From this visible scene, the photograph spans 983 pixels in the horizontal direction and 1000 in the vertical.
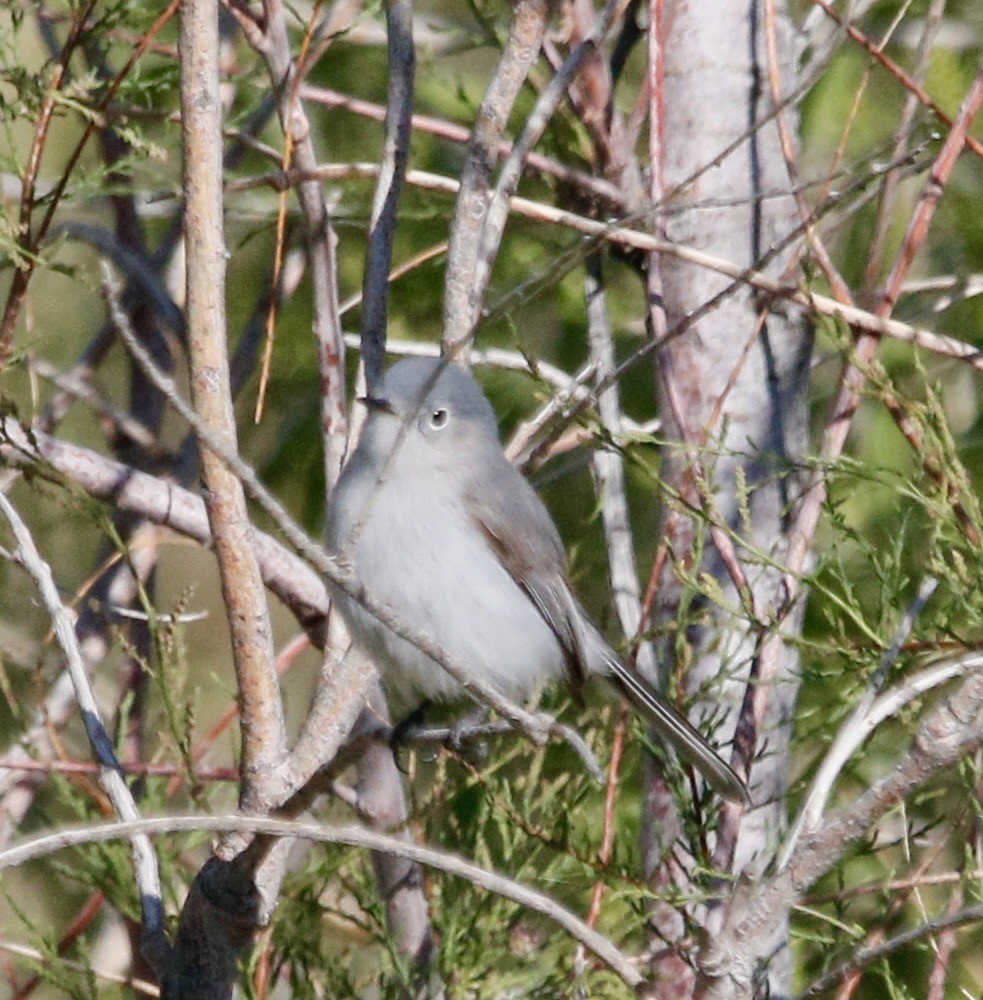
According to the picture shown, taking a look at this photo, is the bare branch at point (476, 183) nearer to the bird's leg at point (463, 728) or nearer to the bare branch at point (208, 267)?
the bare branch at point (208, 267)

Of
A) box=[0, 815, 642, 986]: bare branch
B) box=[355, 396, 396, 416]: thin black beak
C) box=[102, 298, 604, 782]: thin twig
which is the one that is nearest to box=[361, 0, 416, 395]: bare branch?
box=[355, 396, 396, 416]: thin black beak

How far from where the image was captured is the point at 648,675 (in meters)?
3.20

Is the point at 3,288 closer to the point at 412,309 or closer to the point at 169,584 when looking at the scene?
the point at 169,584

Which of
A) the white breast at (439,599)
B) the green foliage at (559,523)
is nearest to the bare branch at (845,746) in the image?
the green foliage at (559,523)

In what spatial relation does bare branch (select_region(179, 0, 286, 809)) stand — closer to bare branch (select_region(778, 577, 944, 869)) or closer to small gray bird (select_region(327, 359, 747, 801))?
small gray bird (select_region(327, 359, 747, 801))

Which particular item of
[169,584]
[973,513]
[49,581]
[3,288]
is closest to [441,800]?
[49,581]

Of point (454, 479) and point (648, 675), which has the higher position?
point (454, 479)

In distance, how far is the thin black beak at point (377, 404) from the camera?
269 cm

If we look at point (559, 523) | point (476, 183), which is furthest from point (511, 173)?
point (559, 523)

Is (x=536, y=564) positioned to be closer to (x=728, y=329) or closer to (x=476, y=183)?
(x=728, y=329)

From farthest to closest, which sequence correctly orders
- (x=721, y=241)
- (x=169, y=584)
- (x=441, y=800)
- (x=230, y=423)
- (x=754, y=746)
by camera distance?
(x=169, y=584)
(x=721, y=241)
(x=441, y=800)
(x=754, y=746)
(x=230, y=423)

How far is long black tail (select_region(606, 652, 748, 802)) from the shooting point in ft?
8.64

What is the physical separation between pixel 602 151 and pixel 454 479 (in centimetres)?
95

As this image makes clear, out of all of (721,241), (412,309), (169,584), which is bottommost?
(169,584)
